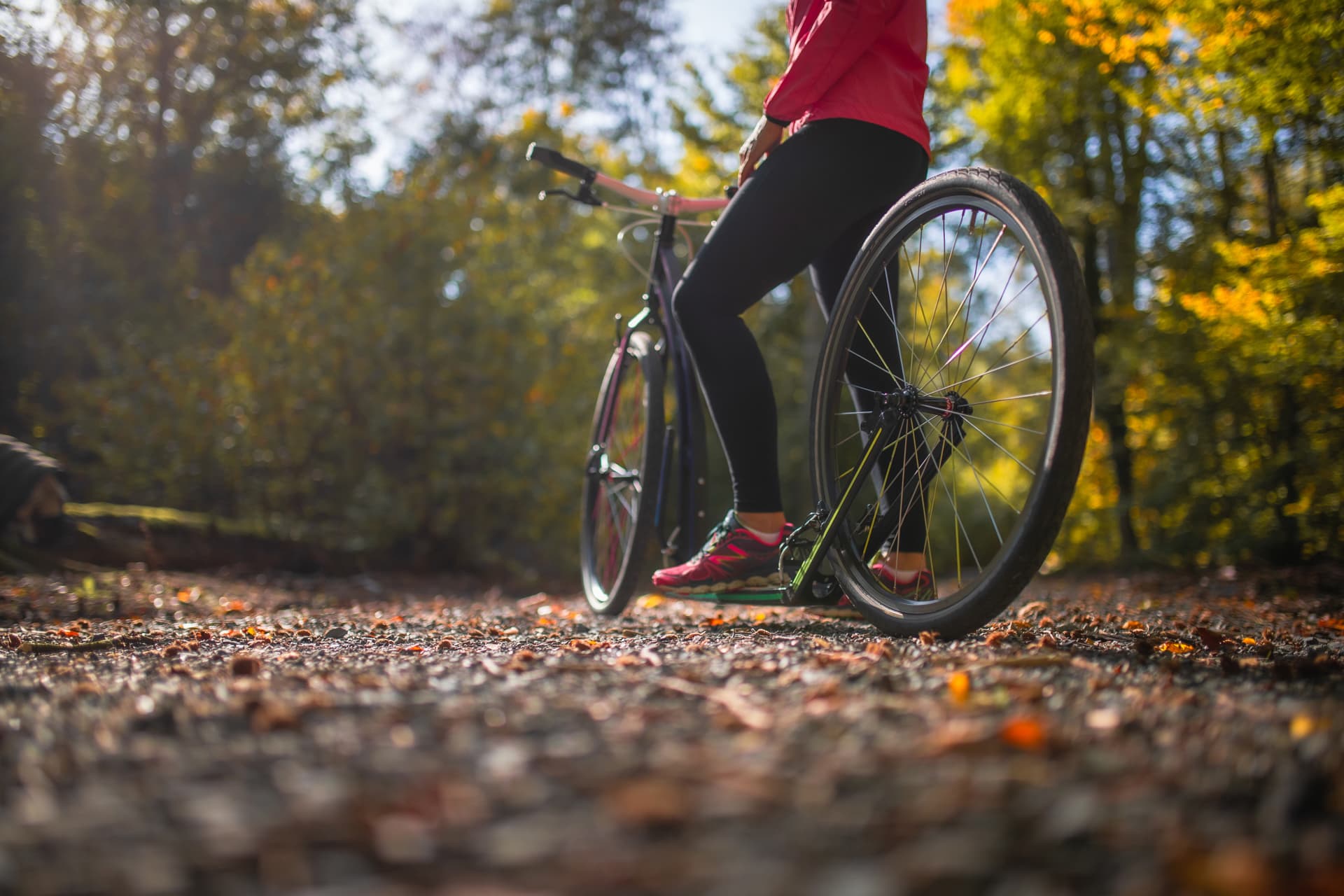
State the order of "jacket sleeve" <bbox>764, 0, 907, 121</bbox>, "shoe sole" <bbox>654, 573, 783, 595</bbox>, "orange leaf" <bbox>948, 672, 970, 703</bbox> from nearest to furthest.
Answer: "orange leaf" <bbox>948, 672, 970, 703</bbox> < "jacket sleeve" <bbox>764, 0, 907, 121</bbox> < "shoe sole" <bbox>654, 573, 783, 595</bbox>

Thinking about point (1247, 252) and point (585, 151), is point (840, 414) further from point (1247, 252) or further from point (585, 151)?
point (585, 151)

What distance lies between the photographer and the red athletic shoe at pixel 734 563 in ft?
8.48

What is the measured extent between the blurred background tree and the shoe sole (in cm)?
353

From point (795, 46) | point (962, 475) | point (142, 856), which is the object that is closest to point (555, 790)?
point (142, 856)

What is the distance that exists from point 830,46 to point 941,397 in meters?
0.89

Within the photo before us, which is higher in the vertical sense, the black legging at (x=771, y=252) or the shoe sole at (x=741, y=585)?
the black legging at (x=771, y=252)

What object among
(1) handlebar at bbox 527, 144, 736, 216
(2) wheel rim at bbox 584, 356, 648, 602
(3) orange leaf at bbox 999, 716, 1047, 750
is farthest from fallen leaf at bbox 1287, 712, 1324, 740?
(1) handlebar at bbox 527, 144, 736, 216

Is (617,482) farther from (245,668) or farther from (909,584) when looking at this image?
(245,668)

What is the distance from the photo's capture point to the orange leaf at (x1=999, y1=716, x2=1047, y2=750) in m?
0.96

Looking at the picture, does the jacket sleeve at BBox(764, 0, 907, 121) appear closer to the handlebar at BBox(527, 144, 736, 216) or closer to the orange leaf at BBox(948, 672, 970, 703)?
the handlebar at BBox(527, 144, 736, 216)

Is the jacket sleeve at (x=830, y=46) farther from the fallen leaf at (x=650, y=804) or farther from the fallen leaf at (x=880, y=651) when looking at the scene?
the fallen leaf at (x=650, y=804)

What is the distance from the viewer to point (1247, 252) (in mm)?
5164

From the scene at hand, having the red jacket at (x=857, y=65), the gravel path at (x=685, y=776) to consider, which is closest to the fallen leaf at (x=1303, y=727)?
the gravel path at (x=685, y=776)

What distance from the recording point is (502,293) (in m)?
7.77
